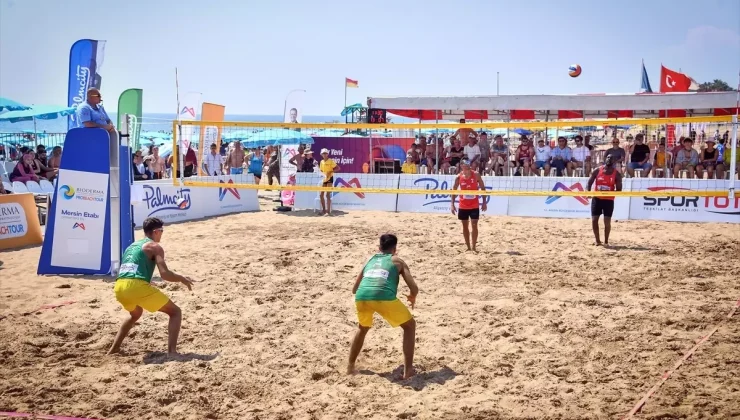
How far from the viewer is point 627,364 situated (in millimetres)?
5816

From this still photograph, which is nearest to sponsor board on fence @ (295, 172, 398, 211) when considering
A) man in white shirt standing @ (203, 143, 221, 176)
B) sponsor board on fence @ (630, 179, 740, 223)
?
man in white shirt standing @ (203, 143, 221, 176)

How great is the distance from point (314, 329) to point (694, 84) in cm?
2448

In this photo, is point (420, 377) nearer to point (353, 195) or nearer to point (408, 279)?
point (408, 279)

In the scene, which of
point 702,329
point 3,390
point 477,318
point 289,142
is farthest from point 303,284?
point 289,142

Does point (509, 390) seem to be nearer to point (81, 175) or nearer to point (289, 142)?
point (81, 175)

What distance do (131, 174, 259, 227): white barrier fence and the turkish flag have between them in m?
15.4

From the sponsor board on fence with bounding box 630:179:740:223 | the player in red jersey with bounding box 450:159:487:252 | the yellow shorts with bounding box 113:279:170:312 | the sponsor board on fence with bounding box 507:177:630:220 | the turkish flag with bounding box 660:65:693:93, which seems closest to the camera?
the yellow shorts with bounding box 113:279:170:312

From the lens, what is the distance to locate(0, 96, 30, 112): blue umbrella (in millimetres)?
18750

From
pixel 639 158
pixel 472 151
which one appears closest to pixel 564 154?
pixel 639 158

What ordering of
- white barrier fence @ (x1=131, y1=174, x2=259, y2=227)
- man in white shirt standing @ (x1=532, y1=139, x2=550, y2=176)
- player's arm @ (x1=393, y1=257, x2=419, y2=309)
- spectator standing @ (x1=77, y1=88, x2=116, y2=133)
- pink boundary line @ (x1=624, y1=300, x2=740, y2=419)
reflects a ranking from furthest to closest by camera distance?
man in white shirt standing @ (x1=532, y1=139, x2=550, y2=176)
white barrier fence @ (x1=131, y1=174, x2=259, y2=227)
spectator standing @ (x1=77, y1=88, x2=116, y2=133)
player's arm @ (x1=393, y1=257, x2=419, y2=309)
pink boundary line @ (x1=624, y1=300, x2=740, y2=419)

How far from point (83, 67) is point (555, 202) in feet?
38.9

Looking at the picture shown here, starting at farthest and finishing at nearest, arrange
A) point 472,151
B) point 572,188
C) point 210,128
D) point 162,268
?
point 210,128, point 472,151, point 572,188, point 162,268

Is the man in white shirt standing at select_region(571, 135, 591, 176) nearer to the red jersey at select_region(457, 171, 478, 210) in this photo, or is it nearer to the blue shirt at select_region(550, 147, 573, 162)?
the blue shirt at select_region(550, 147, 573, 162)

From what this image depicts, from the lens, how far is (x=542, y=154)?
16391mm
